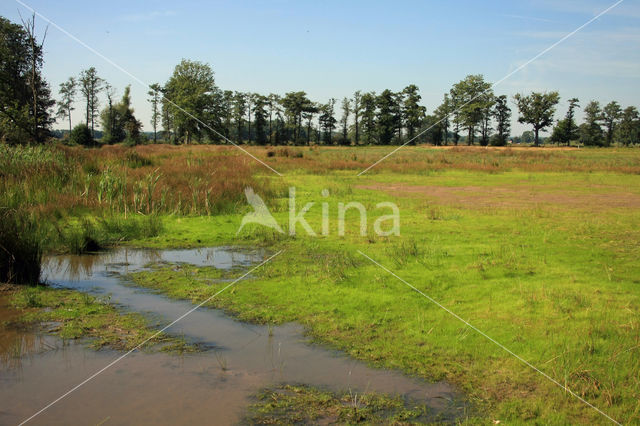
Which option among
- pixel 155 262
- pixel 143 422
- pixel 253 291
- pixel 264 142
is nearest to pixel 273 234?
pixel 155 262

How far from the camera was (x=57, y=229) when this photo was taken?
9469 mm

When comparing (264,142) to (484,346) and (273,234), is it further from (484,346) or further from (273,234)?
(484,346)

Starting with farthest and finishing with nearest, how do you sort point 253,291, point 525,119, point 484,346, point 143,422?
point 525,119 → point 253,291 → point 484,346 → point 143,422

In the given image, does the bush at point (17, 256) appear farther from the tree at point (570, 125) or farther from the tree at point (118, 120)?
the tree at point (570, 125)

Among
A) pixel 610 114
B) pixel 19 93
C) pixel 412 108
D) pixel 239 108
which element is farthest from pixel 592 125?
pixel 19 93

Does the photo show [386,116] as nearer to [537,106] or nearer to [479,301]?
[537,106]

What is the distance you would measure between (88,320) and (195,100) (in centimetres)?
5984

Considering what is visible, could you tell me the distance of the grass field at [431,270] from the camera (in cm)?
472

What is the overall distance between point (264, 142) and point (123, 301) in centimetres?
7481

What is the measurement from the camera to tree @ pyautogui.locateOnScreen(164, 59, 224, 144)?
62250mm

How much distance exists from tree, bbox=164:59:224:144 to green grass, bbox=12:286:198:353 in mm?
56264

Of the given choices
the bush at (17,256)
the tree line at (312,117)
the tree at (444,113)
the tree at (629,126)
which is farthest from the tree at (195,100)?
the tree at (629,126)

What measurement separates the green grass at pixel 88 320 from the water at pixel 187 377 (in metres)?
0.19

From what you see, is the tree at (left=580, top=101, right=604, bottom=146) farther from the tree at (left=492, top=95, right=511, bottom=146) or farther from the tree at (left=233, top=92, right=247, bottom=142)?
the tree at (left=233, top=92, right=247, bottom=142)
